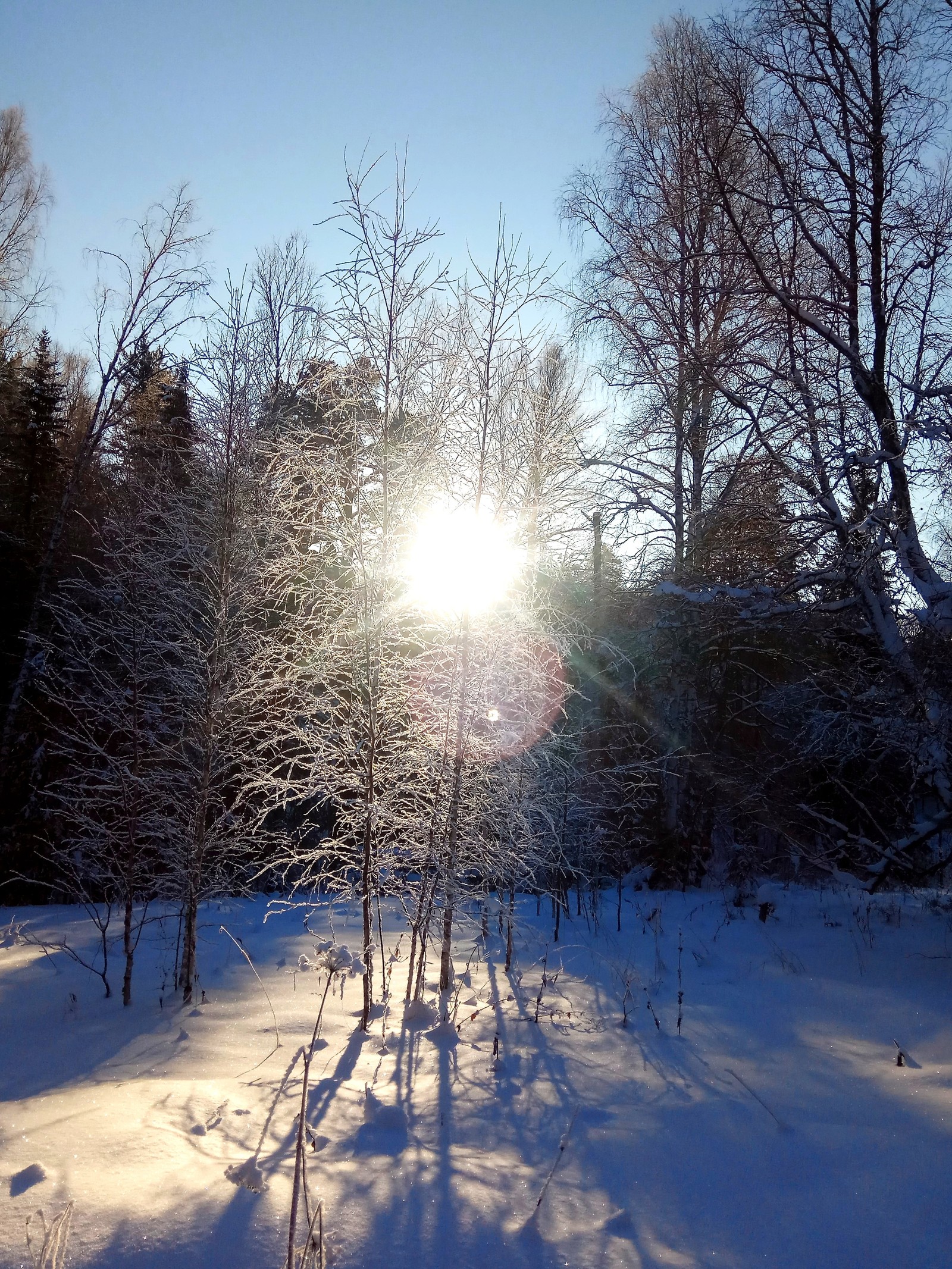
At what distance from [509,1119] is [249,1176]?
3.85 ft

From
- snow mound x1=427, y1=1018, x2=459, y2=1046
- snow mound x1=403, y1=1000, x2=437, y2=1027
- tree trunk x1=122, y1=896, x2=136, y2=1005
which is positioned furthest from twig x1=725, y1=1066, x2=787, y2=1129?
tree trunk x1=122, y1=896, x2=136, y2=1005

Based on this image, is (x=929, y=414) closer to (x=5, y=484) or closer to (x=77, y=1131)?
(x=77, y=1131)

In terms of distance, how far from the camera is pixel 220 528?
5.70 meters

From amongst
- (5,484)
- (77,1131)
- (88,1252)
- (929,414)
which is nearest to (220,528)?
(77,1131)

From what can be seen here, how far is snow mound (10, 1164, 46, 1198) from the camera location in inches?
87.7

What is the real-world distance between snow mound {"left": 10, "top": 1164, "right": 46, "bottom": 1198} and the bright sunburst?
3038 mm

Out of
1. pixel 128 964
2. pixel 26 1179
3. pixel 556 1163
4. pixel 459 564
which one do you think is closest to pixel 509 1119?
pixel 556 1163

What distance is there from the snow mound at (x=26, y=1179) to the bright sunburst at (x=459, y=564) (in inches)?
120

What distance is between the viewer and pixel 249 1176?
7.91 feet

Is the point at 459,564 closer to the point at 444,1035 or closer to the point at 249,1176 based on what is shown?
the point at 444,1035

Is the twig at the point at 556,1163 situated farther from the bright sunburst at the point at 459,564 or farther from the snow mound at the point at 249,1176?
the bright sunburst at the point at 459,564

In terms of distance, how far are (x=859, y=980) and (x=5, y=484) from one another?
44.9 ft

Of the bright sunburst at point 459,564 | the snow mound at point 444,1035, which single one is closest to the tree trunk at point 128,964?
the snow mound at point 444,1035

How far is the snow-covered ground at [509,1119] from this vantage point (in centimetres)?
221
